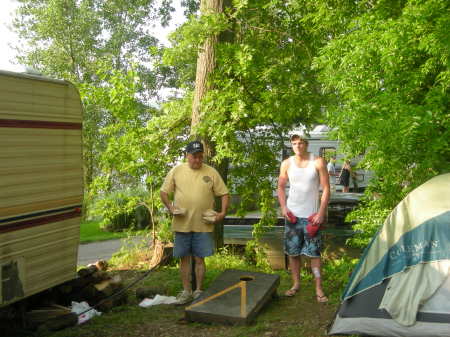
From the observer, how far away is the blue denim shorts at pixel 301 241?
5062 millimetres

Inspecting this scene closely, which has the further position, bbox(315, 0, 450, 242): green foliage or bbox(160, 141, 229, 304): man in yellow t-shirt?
bbox(160, 141, 229, 304): man in yellow t-shirt

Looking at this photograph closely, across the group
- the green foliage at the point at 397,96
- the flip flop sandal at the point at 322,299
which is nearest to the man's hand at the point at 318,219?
the green foliage at the point at 397,96

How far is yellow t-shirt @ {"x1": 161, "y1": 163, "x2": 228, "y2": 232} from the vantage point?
17.2 feet

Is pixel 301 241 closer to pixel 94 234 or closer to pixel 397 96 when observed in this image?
pixel 397 96

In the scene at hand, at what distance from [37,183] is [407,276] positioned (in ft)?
11.3

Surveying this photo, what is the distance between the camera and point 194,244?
208 inches

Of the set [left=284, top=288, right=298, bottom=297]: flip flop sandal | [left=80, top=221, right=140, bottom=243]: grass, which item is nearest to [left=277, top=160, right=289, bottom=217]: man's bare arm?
[left=284, top=288, right=298, bottom=297]: flip flop sandal

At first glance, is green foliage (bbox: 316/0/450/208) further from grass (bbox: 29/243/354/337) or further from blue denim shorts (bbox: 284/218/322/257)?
grass (bbox: 29/243/354/337)

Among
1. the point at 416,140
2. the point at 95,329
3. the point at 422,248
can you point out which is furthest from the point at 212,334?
the point at 416,140

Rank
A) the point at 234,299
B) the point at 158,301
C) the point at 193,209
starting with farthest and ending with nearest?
1. the point at 158,301
2. the point at 193,209
3. the point at 234,299

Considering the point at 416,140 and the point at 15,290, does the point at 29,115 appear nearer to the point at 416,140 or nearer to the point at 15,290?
the point at 15,290

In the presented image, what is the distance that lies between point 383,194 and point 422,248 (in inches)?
49.8

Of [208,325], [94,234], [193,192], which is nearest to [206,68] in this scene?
[193,192]

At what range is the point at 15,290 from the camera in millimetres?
4262
